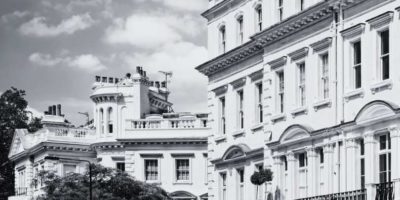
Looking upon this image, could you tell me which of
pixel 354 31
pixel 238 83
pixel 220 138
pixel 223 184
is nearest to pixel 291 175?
pixel 238 83

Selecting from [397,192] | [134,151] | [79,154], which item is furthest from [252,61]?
[79,154]

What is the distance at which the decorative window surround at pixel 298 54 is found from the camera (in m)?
48.1

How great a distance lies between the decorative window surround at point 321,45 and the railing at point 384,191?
7811mm

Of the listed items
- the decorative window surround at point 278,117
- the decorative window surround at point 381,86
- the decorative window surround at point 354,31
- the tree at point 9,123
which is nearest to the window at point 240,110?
the decorative window surround at point 278,117

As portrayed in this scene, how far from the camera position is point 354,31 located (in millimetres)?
44000

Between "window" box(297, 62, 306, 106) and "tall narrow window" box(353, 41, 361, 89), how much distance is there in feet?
14.6

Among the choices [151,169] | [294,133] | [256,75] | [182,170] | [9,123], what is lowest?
[182,170]

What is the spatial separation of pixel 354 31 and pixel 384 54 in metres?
2.03

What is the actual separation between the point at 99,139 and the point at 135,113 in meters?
3.46

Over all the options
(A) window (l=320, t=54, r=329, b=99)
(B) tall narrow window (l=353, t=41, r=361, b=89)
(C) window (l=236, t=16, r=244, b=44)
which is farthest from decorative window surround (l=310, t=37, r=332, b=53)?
(C) window (l=236, t=16, r=244, b=44)

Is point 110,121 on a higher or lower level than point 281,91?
higher

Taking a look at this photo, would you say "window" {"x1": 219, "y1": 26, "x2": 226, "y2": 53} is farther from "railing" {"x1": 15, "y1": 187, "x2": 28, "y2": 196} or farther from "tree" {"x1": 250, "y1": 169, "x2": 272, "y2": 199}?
"railing" {"x1": 15, "y1": 187, "x2": 28, "y2": 196}

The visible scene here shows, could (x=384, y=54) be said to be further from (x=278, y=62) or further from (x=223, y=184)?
(x=223, y=184)

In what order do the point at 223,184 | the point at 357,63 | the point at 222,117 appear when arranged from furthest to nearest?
1. the point at 222,117
2. the point at 223,184
3. the point at 357,63
